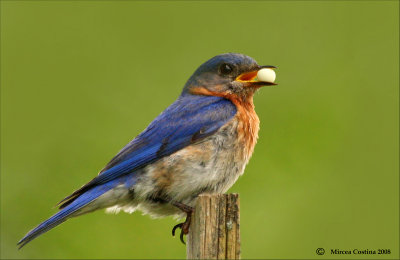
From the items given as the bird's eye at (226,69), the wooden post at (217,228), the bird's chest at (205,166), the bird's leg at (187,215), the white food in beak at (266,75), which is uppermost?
the bird's eye at (226,69)

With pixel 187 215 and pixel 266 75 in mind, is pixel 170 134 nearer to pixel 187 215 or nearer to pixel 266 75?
pixel 187 215

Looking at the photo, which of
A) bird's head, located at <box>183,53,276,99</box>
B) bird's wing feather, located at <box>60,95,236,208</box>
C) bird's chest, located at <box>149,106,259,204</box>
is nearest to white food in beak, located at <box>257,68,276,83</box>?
bird's head, located at <box>183,53,276,99</box>

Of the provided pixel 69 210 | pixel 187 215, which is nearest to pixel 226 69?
pixel 187 215

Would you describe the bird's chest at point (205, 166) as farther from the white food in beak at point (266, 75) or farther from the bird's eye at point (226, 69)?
the bird's eye at point (226, 69)

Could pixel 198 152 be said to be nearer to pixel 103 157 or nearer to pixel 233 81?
pixel 233 81

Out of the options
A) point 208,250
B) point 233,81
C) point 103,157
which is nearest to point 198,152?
point 233,81

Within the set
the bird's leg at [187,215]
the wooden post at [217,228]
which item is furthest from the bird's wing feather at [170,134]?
the wooden post at [217,228]

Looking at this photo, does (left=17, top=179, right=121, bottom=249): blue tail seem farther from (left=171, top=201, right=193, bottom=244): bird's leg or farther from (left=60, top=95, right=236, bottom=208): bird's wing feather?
(left=171, top=201, right=193, bottom=244): bird's leg
